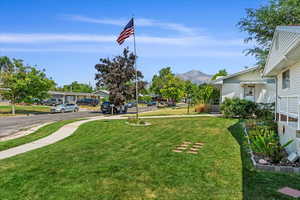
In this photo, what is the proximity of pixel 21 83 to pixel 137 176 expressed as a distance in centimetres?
2863

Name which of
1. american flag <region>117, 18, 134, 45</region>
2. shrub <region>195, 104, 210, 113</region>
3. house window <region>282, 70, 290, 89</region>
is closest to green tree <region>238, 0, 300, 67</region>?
shrub <region>195, 104, 210, 113</region>

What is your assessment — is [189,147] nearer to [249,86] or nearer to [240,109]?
[240,109]

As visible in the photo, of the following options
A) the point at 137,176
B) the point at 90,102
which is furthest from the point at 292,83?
the point at 90,102

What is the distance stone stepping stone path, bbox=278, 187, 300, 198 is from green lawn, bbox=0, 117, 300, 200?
15cm

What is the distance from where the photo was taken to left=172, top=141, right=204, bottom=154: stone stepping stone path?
8.01 metres

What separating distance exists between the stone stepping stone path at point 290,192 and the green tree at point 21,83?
3098cm

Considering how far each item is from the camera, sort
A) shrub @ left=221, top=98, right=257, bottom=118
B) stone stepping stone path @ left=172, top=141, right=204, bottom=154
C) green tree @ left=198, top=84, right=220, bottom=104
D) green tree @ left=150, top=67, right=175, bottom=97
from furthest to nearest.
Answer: green tree @ left=150, top=67, right=175, bottom=97
green tree @ left=198, top=84, right=220, bottom=104
shrub @ left=221, top=98, right=257, bottom=118
stone stepping stone path @ left=172, top=141, right=204, bottom=154

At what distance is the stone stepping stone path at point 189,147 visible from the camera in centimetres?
801

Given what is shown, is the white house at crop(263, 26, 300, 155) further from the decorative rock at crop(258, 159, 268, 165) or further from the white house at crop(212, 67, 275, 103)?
the white house at crop(212, 67, 275, 103)

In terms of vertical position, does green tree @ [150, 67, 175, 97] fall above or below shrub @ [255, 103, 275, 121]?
above

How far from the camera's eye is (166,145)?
895 centimetres

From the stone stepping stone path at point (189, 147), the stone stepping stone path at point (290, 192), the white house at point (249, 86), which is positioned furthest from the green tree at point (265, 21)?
the stone stepping stone path at point (290, 192)

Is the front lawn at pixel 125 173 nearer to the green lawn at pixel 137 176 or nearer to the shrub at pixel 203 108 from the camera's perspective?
the green lawn at pixel 137 176

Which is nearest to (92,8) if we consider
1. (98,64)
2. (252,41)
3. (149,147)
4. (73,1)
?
(73,1)
